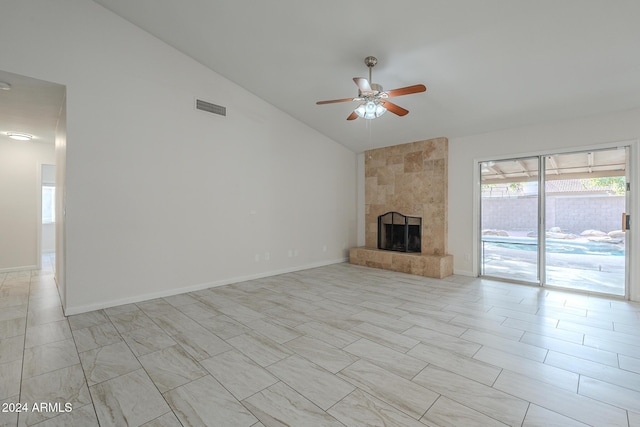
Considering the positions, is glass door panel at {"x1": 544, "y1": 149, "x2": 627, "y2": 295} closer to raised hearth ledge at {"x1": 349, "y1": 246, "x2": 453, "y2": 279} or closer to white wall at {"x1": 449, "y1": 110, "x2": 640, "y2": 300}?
white wall at {"x1": 449, "y1": 110, "x2": 640, "y2": 300}

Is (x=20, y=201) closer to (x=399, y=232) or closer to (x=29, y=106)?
(x=29, y=106)

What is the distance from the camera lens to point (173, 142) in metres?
4.23

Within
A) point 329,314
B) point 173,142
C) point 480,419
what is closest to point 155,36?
point 173,142

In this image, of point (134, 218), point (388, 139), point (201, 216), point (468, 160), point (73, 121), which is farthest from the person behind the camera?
point (388, 139)

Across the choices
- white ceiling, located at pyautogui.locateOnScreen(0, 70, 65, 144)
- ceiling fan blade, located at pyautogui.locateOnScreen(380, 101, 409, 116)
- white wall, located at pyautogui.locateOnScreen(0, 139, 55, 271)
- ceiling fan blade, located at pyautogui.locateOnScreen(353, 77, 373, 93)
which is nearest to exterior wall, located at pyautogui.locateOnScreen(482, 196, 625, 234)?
ceiling fan blade, located at pyautogui.locateOnScreen(380, 101, 409, 116)

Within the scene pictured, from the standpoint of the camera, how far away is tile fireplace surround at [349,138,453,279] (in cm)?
562

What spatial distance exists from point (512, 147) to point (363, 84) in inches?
135

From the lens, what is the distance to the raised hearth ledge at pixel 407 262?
5.33 metres

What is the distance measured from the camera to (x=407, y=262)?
5695 millimetres

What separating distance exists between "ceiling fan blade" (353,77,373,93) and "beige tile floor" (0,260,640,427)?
2709 mm

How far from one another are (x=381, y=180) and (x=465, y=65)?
3.22 meters

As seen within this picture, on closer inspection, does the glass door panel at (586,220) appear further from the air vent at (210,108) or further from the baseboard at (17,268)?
the baseboard at (17,268)

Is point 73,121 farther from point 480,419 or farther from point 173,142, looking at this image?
point 480,419

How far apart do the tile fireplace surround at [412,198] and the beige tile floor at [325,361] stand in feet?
5.45
